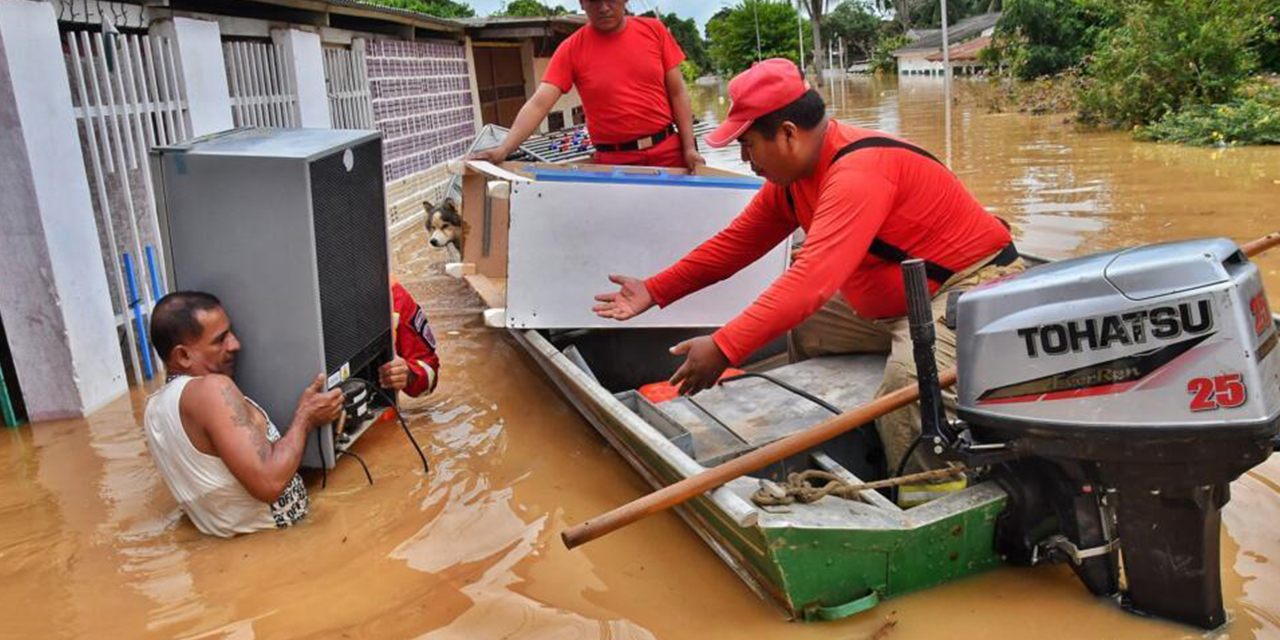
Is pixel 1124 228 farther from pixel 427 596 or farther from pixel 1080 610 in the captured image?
pixel 427 596

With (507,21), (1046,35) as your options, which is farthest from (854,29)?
(507,21)

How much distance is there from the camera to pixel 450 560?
3.37 metres

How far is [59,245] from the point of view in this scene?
15.8 feet

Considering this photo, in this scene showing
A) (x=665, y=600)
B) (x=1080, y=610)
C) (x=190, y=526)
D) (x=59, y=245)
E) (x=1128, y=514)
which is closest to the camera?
(x=1128, y=514)

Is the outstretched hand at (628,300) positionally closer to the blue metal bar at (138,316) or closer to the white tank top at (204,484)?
the white tank top at (204,484)

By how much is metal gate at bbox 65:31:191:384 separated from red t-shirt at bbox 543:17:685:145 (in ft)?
7.88

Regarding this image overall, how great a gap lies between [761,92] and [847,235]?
52 centimetres

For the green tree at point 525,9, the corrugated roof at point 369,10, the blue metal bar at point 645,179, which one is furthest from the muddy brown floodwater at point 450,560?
the green tree at point 525,9

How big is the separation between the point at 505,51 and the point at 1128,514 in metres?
16.8

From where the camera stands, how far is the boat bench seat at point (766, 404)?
3.44 meters

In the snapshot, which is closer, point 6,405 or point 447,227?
point 6,405

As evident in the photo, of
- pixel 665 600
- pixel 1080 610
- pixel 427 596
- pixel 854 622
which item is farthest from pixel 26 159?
pixel 1080 610

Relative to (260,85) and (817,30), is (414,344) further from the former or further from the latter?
(817,30)

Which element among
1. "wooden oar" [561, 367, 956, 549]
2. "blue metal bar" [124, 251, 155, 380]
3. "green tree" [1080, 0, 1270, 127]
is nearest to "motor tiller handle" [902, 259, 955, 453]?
"wooden oar" [561, 367, 956, 549]
